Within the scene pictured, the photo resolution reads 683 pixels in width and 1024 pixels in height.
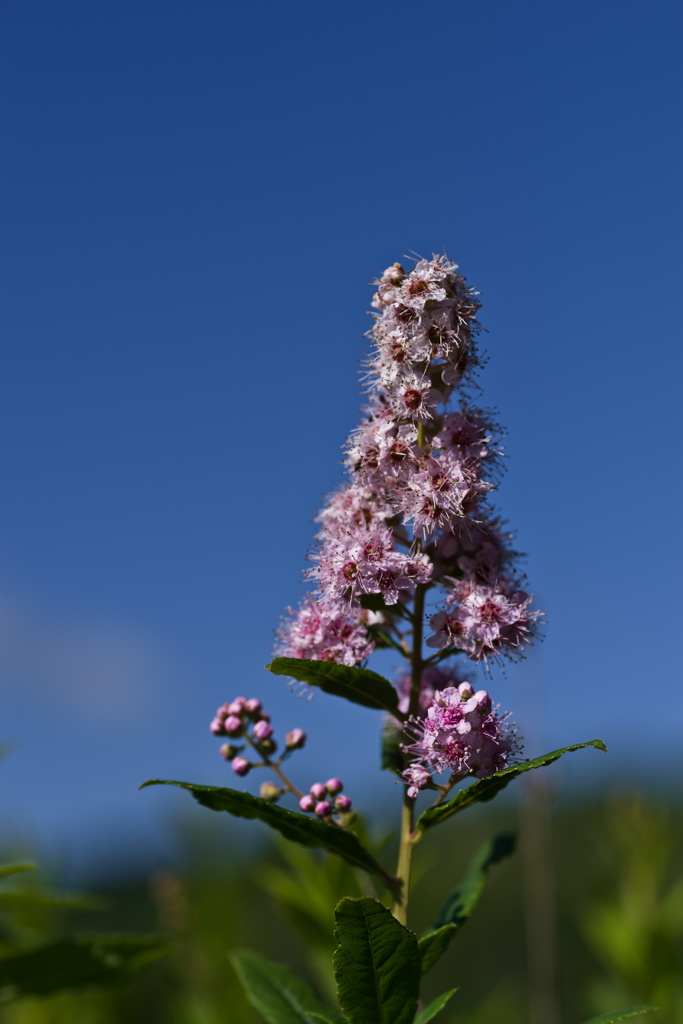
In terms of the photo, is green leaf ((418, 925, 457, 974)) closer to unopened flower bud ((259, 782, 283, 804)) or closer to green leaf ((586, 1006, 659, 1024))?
green leaf ((586, 1006, 659, 1024))

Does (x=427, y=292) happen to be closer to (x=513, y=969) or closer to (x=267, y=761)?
(x=267, y=761)

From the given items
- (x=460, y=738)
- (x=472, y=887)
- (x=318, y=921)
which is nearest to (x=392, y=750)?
(x=460, y=738)

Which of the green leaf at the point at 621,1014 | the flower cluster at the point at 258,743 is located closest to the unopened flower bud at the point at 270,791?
the flower cluster at the point at 258,743

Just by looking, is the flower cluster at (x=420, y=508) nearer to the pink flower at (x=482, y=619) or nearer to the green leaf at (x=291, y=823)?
the pink flower at (x=482, y=619)

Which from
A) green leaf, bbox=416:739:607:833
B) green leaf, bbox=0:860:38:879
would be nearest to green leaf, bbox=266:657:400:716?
green leaf, bbox=416:739:607:833

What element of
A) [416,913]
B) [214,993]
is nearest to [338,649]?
[214,993]

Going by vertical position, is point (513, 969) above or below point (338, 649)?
below

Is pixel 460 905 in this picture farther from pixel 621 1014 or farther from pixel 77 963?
pixel 77 963
